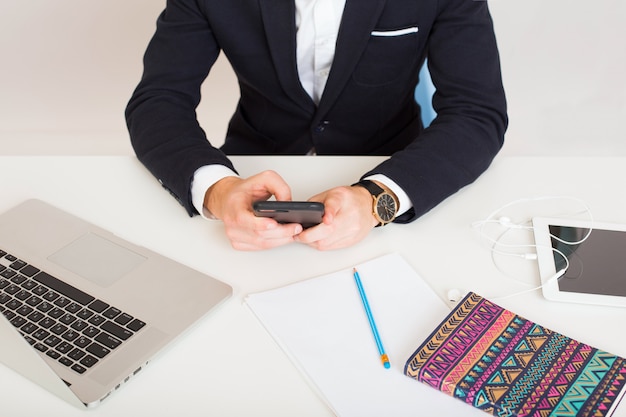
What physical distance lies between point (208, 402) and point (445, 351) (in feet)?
0.96

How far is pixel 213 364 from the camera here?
0.76 metres

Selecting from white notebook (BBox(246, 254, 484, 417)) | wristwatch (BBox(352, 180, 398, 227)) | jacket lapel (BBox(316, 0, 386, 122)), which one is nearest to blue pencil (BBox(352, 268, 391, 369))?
white notebook (BBox(246, 254, 484, 417))

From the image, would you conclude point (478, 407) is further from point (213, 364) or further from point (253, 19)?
point (253, 19)

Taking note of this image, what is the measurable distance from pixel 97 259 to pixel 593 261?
741 millimetres

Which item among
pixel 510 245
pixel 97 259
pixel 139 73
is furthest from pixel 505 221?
pixel 139 73

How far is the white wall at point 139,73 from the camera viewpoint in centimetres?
166

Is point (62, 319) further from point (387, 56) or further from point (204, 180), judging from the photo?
point (387, 56)

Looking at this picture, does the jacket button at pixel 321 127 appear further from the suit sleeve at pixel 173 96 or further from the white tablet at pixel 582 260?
the white tablet at pixel 582 260

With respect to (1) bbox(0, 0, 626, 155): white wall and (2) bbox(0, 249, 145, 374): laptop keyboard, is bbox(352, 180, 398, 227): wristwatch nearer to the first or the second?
(2) bbox(0, 249, 145, 374): laptop keyboard

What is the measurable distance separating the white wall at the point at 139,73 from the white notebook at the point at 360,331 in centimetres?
108

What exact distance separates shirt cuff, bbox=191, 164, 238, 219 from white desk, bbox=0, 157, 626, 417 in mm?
24

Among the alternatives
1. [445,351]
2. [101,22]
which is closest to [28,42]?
[101,22]

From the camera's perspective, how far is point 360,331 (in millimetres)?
792

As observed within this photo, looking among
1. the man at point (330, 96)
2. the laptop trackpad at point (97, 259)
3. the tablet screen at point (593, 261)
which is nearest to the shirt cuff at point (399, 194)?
the man at point (330, 96)
